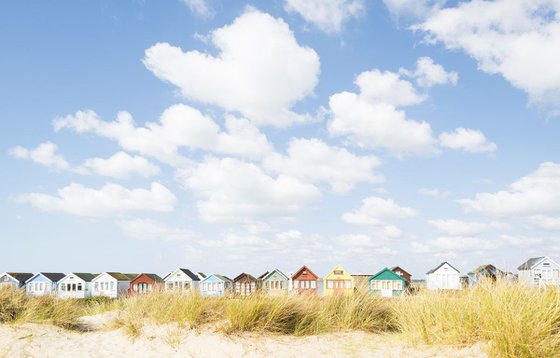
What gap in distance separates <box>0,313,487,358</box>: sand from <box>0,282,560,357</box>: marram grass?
11.6 inches

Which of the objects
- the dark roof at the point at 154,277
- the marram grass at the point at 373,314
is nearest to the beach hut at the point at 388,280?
the dark roof at the point at 154,277

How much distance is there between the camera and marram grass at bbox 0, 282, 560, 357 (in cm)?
762

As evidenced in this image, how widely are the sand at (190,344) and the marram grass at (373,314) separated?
294 millimetres

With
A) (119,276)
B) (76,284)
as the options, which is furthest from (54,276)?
(119,276)

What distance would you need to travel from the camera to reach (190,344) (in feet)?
34.9

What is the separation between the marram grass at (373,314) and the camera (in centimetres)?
762

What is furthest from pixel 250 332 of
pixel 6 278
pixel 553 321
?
pixel 6 278

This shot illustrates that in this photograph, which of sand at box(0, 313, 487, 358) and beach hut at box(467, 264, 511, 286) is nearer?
beach hut at box(467, 264, 511, 286)

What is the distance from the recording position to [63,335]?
12305mm

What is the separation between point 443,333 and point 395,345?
1223 millimetres

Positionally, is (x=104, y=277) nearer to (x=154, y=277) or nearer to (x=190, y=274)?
(x=154, y=277)

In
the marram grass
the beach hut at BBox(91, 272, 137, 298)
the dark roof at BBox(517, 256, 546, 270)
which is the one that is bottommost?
the beach hut at BBox(91, 272, 137, 298)

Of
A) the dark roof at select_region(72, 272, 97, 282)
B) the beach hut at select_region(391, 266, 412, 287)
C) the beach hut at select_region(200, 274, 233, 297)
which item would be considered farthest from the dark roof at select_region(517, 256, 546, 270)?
the dark roof at select_region(72, 272, 97, 282)

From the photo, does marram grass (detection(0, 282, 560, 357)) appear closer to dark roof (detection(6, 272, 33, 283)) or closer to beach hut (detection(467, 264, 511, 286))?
beach hut (detection(467, 264, 511, 286))
